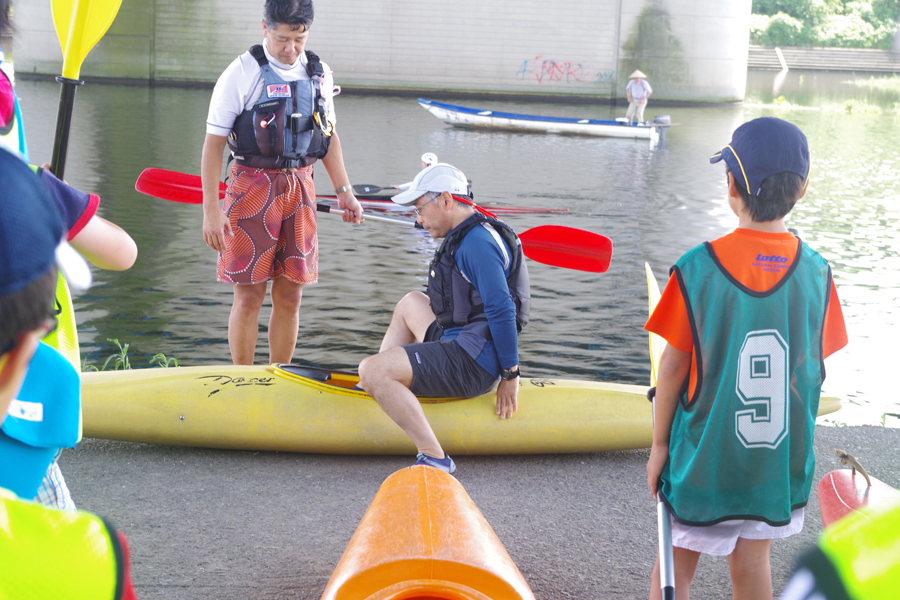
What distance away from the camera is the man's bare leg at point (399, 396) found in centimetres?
293

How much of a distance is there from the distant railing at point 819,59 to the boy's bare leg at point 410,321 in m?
47.6

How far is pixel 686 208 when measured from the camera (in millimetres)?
11094

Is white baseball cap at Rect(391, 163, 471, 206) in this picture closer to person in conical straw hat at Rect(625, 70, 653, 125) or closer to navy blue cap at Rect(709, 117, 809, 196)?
navy blue cap at Rect(709, 117, 809, 196)

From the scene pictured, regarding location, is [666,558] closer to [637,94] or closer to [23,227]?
[23,227]

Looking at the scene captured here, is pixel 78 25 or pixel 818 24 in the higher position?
pixel 818 24

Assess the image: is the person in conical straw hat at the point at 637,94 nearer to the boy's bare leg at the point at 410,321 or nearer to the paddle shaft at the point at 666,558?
the boy's bare leg at the point at 410,321

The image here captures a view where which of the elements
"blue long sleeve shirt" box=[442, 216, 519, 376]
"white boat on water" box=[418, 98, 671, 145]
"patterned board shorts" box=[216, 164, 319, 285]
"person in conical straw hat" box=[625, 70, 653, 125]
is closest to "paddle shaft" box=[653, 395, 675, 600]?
"blue long sleeve shirt" box=[442, 216, 519, 376]

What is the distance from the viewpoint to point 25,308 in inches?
21.4

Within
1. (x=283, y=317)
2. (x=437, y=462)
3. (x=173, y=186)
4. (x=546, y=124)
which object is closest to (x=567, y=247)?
(x=283, y=317)

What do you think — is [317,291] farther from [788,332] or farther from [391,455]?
[788,332]

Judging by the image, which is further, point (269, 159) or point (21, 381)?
point (269, 159)

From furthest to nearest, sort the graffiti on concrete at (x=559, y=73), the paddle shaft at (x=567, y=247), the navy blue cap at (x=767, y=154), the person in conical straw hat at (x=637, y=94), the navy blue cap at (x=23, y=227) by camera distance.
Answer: the graffiti on concrete at (x=559, y=73) → the person in conical straw hat at (x=637, y=94) → the paddle shaft at (x=567, y=247) → the navy blue cap at (x=767, y=154) → the navy blue cap at (x=23, y=227)

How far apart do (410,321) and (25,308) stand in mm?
2798

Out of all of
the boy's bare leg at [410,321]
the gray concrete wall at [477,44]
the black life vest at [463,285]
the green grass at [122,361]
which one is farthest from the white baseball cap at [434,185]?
the gray concrete wall at [477,44]
